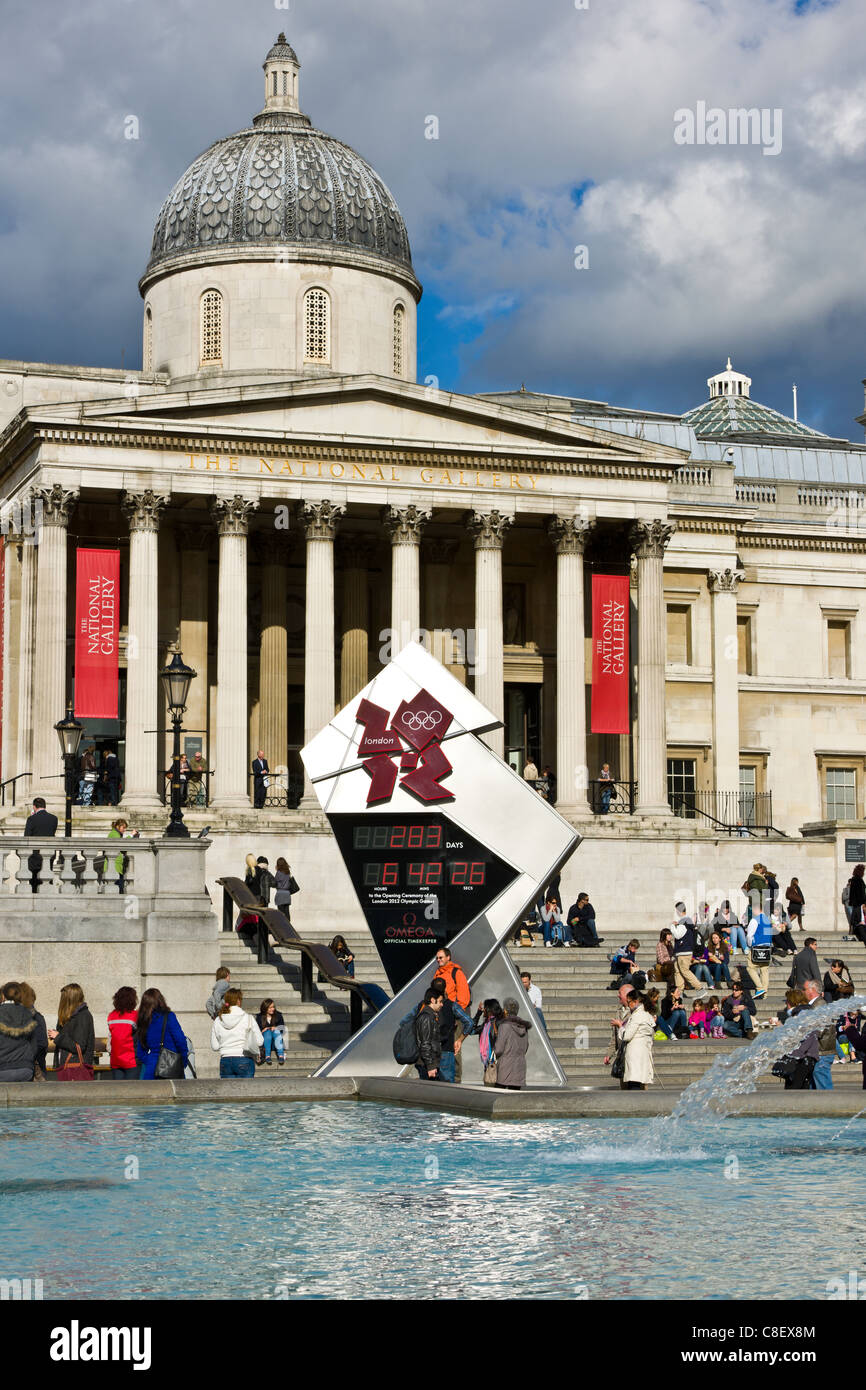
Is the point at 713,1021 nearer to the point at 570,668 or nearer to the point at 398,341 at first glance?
the point at 570,668

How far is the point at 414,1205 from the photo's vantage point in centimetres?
1482

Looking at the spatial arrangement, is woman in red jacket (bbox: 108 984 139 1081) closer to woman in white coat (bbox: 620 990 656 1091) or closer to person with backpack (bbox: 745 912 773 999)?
woman in white coat (bbox: 620 990 656 1091)

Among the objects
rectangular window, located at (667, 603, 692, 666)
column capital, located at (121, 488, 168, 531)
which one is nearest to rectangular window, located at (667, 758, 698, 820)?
rectangular window, located at (667, 603, 692, 666)

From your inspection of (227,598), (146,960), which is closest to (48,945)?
(146,960)

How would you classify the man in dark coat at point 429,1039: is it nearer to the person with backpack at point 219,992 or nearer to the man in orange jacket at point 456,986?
the man in orange jacket at point 456,986

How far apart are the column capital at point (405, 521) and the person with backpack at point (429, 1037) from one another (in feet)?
92.8

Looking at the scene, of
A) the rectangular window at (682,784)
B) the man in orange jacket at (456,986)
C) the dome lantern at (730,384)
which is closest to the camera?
the man in orange jacket at (456,986)

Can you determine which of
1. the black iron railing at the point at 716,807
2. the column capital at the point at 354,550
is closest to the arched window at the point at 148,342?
the column capital at the point at 354,550

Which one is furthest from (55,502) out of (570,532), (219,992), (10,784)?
(219,992)

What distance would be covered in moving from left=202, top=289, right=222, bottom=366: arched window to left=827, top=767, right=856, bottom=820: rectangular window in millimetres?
Result: 22410

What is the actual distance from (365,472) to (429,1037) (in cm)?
2879

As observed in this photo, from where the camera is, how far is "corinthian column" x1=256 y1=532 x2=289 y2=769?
51.0m

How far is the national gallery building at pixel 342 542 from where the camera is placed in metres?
47.9
